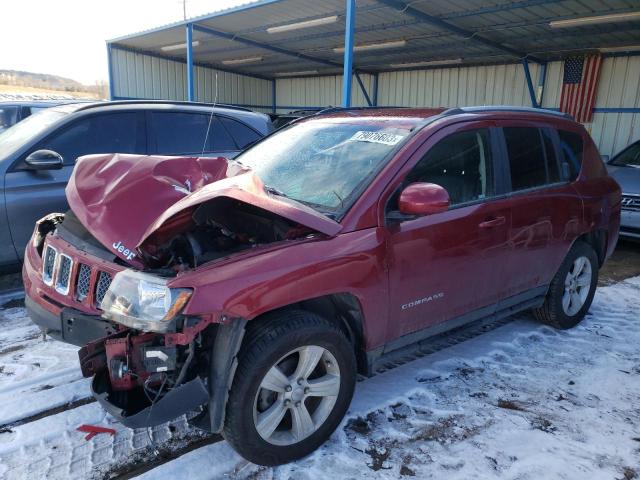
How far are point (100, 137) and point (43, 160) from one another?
70cm

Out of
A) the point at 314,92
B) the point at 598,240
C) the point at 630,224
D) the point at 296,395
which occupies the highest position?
the point at 314,92

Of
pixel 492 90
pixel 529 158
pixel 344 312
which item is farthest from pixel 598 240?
pixel 492 90

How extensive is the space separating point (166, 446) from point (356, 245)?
4.85 ft

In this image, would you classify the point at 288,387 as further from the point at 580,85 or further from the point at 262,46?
the point at 580,85

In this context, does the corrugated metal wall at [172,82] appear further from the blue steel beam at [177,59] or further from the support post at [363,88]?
the support post at [363,88]

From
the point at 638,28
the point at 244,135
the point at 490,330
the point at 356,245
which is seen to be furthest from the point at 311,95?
the point at 356,245

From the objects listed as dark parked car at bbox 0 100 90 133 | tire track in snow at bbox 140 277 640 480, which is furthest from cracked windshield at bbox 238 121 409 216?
dark parked car at bbox 0 100 90 133

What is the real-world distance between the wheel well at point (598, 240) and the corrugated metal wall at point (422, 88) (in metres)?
10.6

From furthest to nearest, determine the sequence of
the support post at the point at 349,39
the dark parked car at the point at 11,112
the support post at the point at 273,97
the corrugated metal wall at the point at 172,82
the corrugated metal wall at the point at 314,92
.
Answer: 1. the support post at the point at 273,97
2. the corrugated metal wall at the point at 314,92
3. the corrugated metal wall at the point at 172,82
4. the support post at the point at 349,39
5. the dark parked car at the point at 11,112

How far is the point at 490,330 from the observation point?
4.27 metres

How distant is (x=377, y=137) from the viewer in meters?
3.07

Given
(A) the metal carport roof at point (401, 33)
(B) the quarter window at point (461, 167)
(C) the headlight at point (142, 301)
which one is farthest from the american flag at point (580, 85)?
(C) the headlight at point (142, 301)

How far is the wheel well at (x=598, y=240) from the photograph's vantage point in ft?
14.3

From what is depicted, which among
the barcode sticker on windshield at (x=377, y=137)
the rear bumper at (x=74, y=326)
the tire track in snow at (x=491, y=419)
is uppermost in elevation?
the barcode sticker on windshield at (x=377, y=137)
